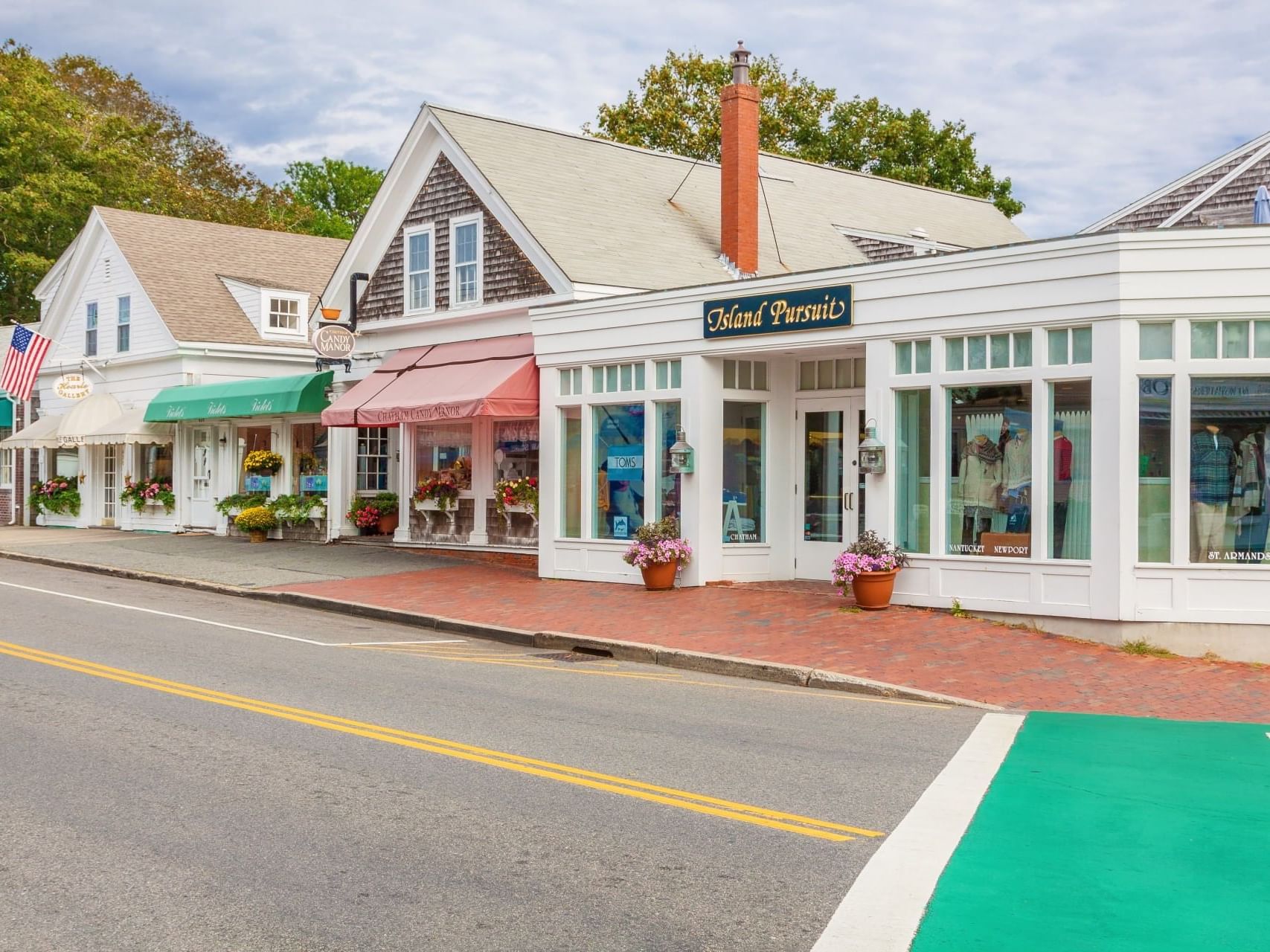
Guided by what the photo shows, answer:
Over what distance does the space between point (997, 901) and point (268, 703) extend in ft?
20.3

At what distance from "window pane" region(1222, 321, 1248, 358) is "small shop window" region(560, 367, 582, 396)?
29.9 ft

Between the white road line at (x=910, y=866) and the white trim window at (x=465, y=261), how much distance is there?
619 inches

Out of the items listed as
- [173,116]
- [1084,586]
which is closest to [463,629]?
[1084,586]

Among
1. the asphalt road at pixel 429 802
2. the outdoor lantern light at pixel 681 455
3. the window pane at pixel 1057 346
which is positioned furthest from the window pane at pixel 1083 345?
the outdoor lantern light at pixel 681 455

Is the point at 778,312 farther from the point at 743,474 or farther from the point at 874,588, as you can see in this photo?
the point at 874,588

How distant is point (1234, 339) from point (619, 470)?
8.55 m

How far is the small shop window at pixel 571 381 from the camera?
63.4ft

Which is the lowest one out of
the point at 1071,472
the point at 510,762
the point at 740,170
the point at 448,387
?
the point at 510,762

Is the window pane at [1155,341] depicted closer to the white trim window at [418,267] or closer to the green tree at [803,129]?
the white trim window at [418,267]

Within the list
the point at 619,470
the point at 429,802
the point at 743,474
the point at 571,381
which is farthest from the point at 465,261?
the point at 429,802

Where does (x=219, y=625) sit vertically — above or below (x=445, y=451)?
below

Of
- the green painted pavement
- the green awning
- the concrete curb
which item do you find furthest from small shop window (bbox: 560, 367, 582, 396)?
the green painted pavement

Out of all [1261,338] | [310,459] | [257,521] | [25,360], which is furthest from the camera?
[25,360]

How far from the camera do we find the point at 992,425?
1461cm
